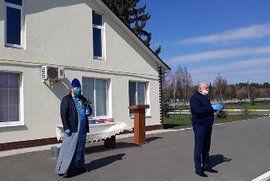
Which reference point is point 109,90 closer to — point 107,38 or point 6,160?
point 107,38

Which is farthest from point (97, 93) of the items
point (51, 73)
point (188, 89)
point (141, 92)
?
point (188, 89)

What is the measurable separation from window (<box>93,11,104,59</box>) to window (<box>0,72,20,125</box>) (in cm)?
445

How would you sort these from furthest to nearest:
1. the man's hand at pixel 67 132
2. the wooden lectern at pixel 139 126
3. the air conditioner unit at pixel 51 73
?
the air conditioner unit at pixel 51 73, the wooden lectern at pixel 139 126, the man's hand at pixel 67 132

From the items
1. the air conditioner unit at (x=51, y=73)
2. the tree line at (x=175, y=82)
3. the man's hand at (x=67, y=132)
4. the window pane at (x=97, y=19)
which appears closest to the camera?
the man's hand at (x=67, y=132)

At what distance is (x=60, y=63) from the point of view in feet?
47.8

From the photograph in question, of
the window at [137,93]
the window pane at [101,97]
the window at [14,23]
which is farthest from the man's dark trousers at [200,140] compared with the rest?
the window at [137,93]

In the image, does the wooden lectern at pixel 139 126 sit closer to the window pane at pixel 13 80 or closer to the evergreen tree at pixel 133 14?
the window pane at pixel 13 80

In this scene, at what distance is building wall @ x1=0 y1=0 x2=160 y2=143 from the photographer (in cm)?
1304

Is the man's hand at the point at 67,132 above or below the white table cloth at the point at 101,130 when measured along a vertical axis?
above

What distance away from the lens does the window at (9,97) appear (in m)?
12.5

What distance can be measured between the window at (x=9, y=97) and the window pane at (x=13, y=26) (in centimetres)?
119

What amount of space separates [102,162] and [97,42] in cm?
805

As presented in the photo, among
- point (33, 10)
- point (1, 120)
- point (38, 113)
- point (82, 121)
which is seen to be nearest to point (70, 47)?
point (33, 10)

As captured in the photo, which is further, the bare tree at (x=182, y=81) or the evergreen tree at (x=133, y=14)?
the bare tree at (x=182, y=81)
